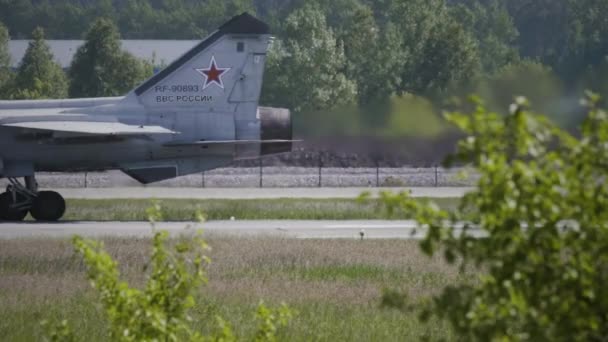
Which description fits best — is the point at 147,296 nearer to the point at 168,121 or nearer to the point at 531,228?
the point at 531,228

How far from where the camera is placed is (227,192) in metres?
38.2

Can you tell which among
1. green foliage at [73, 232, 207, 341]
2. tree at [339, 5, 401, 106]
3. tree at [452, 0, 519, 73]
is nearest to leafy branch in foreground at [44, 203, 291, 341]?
green foliage at [73, 232, 207, 341]

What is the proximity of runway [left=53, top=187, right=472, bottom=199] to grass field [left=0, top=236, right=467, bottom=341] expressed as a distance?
14.4m

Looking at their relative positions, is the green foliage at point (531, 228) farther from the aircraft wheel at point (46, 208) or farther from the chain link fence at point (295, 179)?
Result: the chain link fence at point (295, 179)

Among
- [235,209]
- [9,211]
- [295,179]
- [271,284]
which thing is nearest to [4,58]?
[295,179]

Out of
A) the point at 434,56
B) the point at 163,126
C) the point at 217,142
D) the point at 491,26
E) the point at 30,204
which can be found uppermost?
the point at 491,26

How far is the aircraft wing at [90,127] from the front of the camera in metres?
24.7

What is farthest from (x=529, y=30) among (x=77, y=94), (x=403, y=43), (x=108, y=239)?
(x=108, y=239)

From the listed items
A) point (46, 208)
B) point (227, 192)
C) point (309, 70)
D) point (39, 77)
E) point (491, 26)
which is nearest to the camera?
point (46, 208)

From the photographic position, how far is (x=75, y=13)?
14938 centimetres

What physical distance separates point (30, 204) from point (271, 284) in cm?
1208

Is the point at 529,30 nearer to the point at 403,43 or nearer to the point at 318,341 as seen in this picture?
the point at 403,43

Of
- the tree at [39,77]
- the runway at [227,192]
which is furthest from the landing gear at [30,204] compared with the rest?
the tree at [39,77]

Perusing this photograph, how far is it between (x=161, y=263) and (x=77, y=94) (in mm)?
56110
